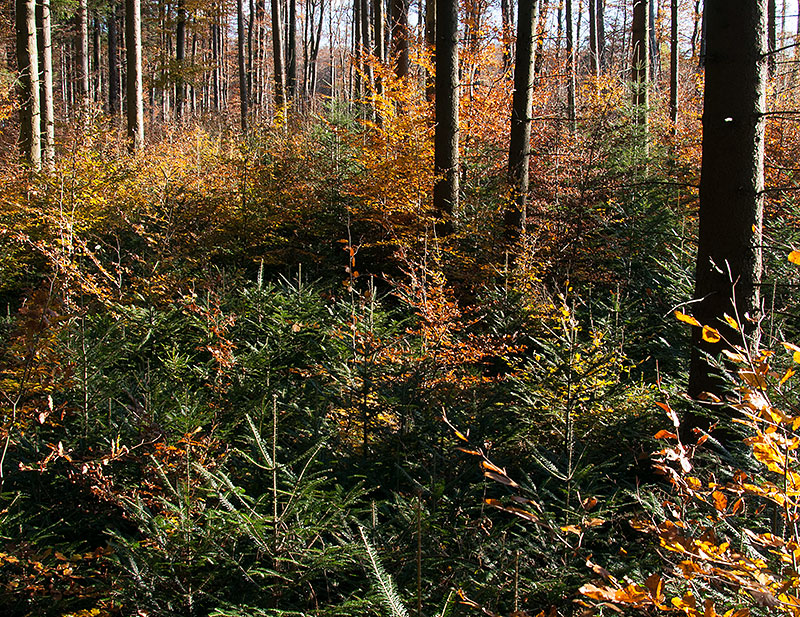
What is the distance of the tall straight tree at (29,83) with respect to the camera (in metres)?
11.2

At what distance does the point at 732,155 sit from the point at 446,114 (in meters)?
6.02

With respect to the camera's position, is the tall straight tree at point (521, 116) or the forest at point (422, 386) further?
the tall straight tree at point (521, 116)

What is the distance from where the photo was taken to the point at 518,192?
8.48 meters

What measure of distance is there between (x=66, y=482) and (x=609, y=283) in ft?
20.4

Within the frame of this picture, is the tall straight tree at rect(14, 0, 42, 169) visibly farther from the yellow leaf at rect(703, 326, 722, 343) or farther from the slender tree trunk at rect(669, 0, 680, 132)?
the slender tree trunk at rect(669, 0, 680, 132)

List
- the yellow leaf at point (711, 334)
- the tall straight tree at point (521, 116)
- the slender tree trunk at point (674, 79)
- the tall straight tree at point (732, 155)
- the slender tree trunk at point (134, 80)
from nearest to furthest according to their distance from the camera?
the yellow leaf at point (711, 334) < the tall straight tree at point (732, 155) < the tall straight tree at point (521, 116) < the slender tree trunk at point (134, 80) < the slender tree trunk at point (674, 79)

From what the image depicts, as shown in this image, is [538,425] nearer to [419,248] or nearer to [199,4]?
[419,248]

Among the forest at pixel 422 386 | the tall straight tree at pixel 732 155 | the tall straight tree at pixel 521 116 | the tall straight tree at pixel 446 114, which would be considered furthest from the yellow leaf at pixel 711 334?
the tall straight tree at pixel 446 114

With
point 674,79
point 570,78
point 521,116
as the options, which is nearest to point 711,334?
point 521,116

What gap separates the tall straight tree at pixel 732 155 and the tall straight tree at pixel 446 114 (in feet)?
17.5

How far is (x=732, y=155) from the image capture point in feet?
11.8

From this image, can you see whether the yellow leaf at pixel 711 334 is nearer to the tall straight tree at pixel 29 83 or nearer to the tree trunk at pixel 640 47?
the tall straight tree at pixel 29 83

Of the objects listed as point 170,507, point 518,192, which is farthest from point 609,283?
point 170,507

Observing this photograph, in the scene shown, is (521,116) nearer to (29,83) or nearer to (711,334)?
(711,334)
